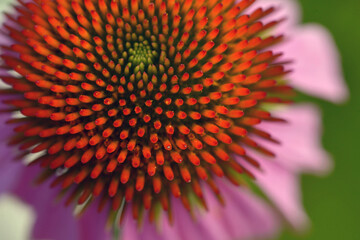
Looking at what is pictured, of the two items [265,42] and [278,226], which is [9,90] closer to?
[265,42]

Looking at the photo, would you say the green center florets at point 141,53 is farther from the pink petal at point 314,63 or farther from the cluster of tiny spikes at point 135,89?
the pink petal at point 314,63

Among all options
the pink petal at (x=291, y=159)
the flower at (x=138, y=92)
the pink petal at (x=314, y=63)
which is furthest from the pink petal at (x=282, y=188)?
the flower at (x=138, y=92)

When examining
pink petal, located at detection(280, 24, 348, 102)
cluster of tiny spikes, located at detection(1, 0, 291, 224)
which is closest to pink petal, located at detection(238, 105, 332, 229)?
pink petal, located at detection(280, 24, 348, 102)

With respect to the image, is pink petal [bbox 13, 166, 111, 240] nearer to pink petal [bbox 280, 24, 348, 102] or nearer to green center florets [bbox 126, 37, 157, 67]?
green center florets [bbox 126, 37, 157, 67]

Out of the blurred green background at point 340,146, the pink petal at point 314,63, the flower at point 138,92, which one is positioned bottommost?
the blurred green background at point 340,146

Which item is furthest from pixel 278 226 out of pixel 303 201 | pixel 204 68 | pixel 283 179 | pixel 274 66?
pixel 204 68

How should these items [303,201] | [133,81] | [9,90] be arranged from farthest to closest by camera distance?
1. [303,201]
2. [9,90]
3. [133,81]
